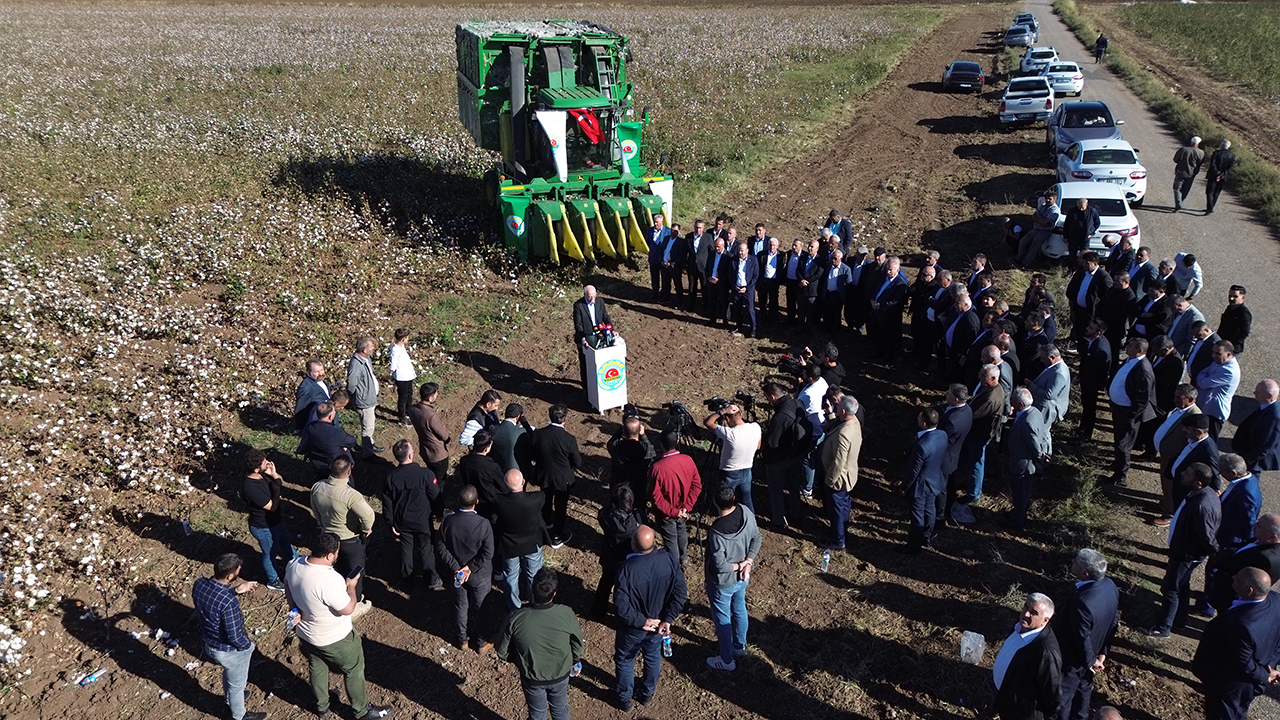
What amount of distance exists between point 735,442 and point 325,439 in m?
4.11

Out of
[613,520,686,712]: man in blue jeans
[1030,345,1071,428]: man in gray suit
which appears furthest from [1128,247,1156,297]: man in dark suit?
[613,520,686,712]: man in blue jeans

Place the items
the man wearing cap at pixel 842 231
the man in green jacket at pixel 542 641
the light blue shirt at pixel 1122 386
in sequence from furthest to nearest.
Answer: the man wearing cap at pixel 842 231 → the light blue shirt at pixel 1122 386 → the man in green jacket at pixel 542 641

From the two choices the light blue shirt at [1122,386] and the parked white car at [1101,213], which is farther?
the parked white car at [1101,213]

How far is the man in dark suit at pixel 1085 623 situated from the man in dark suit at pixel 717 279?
792 cm

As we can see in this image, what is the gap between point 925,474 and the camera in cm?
784

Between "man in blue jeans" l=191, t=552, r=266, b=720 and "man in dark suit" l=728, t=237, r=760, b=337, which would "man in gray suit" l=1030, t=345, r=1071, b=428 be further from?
"man in blue jeans" l=191, t=552, r=266, b=720

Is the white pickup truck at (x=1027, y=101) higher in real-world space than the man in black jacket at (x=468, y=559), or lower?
higher

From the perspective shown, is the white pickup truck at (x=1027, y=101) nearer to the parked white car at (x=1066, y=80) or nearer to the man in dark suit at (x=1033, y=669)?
the parked white car at (x=1066, y=80)

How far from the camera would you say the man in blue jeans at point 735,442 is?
8.03m

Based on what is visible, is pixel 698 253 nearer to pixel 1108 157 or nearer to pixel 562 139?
pixel 562 139

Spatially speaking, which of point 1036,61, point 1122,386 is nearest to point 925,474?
point 1122,386

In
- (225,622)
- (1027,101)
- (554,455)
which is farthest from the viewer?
(1027,101)

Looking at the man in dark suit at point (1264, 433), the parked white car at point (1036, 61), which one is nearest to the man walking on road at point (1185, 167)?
the man in dark suit at point (1264, 433)

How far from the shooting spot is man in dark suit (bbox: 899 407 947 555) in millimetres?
7758
